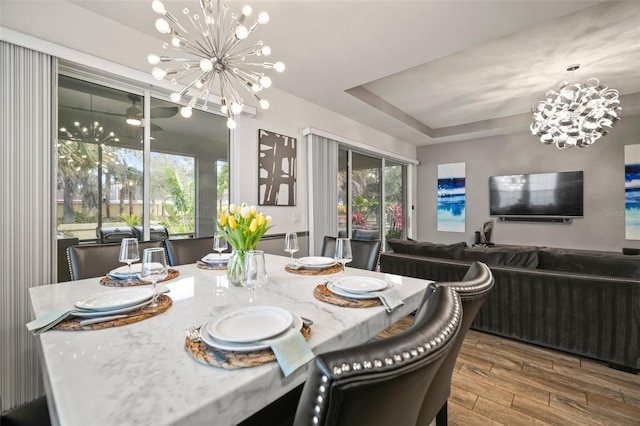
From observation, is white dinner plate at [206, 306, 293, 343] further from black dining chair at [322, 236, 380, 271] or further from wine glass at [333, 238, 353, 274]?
black dining chair at [322, 236, 380, 271]

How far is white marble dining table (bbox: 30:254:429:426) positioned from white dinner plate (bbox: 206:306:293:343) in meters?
0.08

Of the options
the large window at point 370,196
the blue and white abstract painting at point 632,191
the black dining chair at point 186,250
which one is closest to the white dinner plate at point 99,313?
the black dining chair at point 186,250

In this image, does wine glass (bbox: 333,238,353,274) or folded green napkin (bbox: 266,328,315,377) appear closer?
folded green napkin (bbox: 266,328,315,377)

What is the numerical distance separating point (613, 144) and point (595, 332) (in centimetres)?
391

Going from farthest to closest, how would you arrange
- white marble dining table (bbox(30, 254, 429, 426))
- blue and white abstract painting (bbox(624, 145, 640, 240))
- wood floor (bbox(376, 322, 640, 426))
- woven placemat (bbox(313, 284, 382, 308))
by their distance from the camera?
blue and white abstract painting (bbox(624, 145, 640, 240)) → wood floor (bbox(376, 322, 640, 426)) → woven placemat (bbox(313, 284, 382, 308)) → white marble dining table (bbox(30, 254, 429, 426))

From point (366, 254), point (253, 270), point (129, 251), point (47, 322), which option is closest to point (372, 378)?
point (253, 270)

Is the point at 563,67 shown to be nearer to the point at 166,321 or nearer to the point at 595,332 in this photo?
the point at 595,332

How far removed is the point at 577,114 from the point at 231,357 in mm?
3926

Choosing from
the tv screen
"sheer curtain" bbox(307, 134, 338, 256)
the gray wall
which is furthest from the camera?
→ the tv screen

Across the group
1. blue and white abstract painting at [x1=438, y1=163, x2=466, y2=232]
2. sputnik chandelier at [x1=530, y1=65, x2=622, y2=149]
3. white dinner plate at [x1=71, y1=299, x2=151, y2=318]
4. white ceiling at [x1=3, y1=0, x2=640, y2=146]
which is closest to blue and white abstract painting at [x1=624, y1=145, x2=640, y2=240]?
white ceiling at [x1=3, y1=0, x2=640, y2=146]

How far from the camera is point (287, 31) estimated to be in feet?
7.30

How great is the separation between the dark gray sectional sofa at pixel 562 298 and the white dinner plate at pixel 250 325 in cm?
203

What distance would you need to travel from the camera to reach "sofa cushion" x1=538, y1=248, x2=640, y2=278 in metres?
1.93

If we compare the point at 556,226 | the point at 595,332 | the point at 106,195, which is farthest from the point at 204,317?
the point at 556,226
